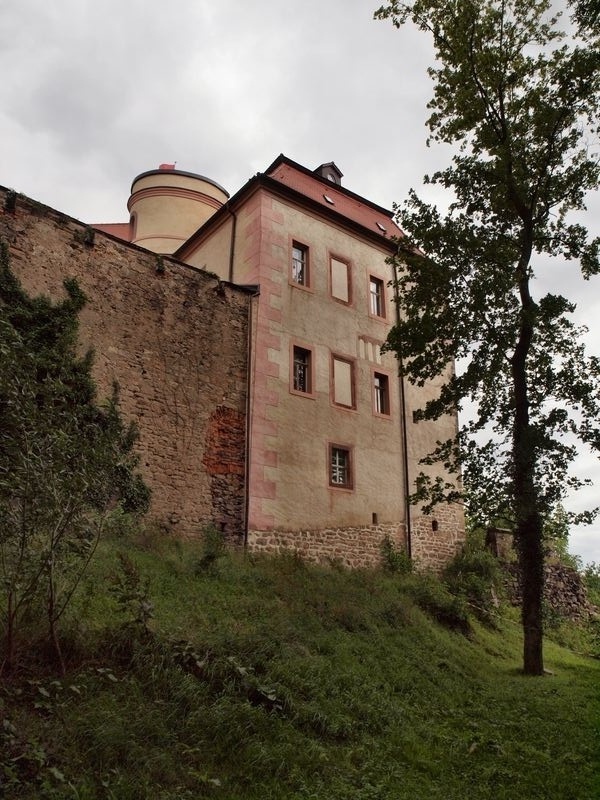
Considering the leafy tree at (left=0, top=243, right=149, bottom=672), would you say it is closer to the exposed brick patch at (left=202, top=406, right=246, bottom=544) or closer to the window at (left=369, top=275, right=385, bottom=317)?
the exposed brick patch at (left=202, top=406, right=246, bottom=544)

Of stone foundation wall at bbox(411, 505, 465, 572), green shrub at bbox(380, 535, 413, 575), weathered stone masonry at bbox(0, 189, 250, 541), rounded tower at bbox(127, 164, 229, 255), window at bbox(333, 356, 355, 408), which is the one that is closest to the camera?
weathered stone masonry at bbox(0, 189, 250, 541)

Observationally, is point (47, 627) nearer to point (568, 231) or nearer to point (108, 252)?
point (108, 252)

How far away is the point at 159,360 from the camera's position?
1371 centimetres

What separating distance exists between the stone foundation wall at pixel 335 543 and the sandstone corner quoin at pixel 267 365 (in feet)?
0.13

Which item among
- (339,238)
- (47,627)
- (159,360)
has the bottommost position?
(47,627)

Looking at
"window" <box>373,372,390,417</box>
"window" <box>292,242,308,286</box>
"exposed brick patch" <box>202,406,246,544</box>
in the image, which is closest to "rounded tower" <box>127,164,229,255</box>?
"window" <box>292,242,308,286</box>

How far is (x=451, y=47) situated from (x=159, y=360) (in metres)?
9.49

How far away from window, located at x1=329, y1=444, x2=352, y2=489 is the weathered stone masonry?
2756 mm

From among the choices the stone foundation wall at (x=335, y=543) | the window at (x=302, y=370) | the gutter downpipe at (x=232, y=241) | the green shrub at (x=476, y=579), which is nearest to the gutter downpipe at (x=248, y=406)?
the stone foundation wall at (x=335, y=543)

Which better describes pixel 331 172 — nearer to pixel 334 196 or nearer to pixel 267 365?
pixel 334 196

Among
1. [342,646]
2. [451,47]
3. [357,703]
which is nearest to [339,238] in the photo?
[451,47]

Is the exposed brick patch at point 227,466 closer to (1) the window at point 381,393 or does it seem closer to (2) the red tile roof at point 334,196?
(1) the window at point 381,393

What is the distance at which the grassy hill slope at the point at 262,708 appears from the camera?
498 centimetres

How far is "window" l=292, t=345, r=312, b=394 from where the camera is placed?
1617 cm
